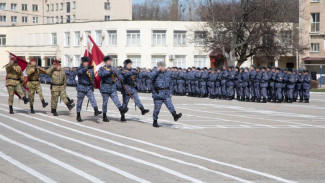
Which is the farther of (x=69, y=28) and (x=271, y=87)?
(x=69, y=28)

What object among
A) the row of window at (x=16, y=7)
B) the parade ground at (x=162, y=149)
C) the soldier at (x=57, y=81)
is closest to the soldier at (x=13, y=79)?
the parade ground at (x=162, y=149)

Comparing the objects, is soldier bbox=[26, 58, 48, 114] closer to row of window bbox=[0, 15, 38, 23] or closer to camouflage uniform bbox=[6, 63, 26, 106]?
camouflage uniform bbox=[6, 63, 26, 106]

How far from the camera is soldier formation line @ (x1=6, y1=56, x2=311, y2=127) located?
17.0 meters

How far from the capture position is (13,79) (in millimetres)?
20281

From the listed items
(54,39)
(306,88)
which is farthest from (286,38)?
(54,39)

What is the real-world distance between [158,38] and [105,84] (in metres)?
50.7

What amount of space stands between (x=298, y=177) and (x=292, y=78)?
67.0ft

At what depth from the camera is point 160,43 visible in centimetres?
6762

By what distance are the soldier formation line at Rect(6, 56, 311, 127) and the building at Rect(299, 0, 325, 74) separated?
2654 cm

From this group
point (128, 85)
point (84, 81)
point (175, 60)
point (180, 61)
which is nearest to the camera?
point (84, 81)

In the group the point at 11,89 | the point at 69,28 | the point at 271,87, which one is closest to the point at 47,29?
the point at 69,28

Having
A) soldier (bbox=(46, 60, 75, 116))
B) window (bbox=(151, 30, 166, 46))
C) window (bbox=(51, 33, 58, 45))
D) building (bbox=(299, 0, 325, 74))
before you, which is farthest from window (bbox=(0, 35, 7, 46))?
soldier (bbox=(46, 60, 75, 116))

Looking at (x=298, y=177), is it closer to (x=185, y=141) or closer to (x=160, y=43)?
(x=185, y=141)

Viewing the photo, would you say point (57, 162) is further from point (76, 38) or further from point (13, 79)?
point (76, 38)
